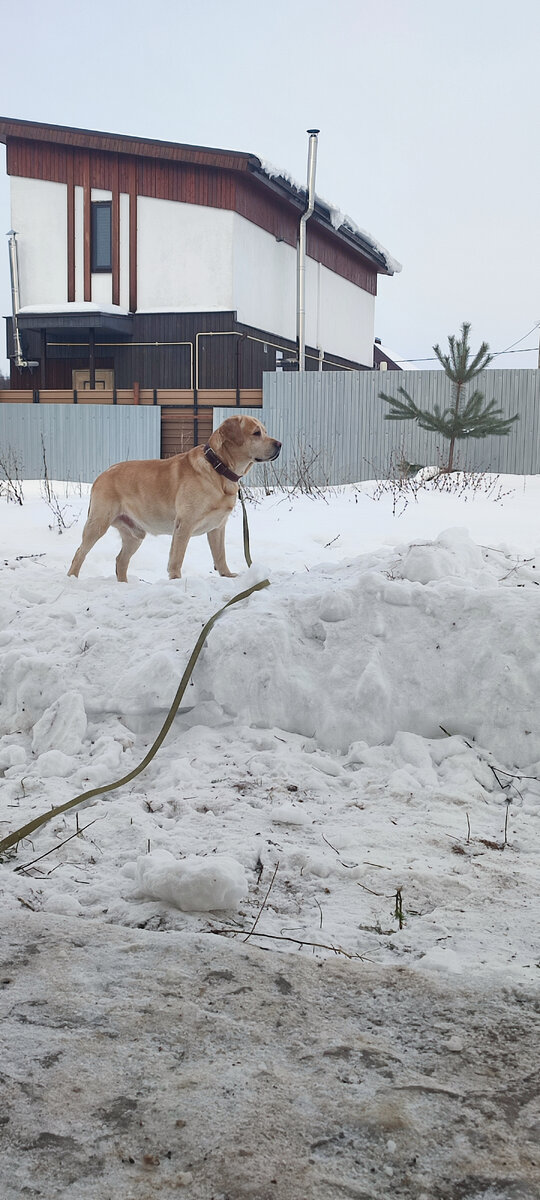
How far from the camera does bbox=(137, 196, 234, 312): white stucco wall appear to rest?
21672 millimetres

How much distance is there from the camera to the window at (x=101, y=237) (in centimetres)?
2255

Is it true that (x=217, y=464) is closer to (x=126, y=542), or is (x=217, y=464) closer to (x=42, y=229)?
(x=126, y=542)

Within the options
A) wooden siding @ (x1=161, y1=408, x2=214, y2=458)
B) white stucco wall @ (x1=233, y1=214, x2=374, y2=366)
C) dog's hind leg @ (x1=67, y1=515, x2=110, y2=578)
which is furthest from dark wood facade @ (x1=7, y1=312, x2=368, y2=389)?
dog's hind leg @ (x1=67, y1=515, x2=110, y2=578)

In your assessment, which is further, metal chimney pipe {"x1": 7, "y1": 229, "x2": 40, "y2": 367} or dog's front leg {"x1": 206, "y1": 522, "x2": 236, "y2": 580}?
metal chimney pipe {"x1": 7, "y1": 229, "x2": 40, "y2": 367}

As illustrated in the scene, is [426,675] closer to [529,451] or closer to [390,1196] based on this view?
[390,1196]

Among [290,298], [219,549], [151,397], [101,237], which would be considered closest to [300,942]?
[219,549]

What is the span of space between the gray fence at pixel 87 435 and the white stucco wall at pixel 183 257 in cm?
311

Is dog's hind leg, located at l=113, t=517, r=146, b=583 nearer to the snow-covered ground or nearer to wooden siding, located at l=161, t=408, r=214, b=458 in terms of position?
the snow-covered ground

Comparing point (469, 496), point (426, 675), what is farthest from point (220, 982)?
point (469, 496)

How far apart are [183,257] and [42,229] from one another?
4.14 meters

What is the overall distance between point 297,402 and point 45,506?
33.4 feet

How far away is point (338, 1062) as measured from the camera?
67.5 inches

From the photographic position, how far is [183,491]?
20.9 ft

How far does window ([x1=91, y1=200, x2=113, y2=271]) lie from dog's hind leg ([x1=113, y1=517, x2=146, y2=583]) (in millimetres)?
17936
